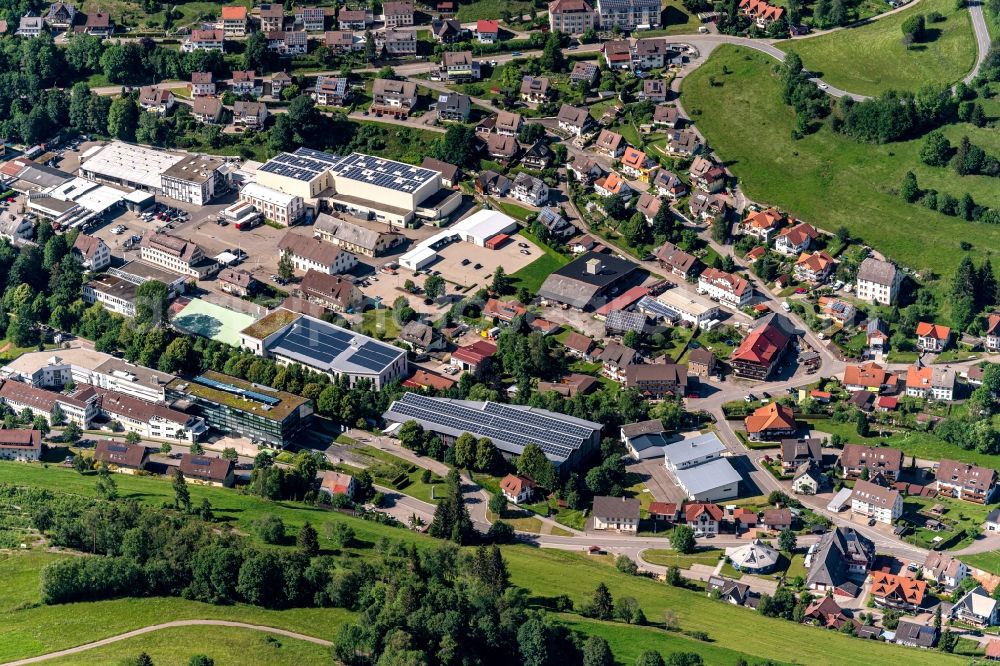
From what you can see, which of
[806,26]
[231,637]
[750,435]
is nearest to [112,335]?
[231,637]

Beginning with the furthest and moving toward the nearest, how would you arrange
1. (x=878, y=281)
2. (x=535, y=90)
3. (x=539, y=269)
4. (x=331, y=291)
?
(x=535, y=90) < (x=539, y=269) < (x=331, y=291) < (x=878, y=281)

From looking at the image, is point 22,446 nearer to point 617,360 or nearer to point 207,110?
point 617,360

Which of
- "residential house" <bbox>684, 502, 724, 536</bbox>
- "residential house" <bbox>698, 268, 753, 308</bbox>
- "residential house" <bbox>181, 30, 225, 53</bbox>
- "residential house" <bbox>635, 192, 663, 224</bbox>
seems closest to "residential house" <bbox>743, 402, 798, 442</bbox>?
"residential house" <bbox>684, 502, 724, 536</bbox>

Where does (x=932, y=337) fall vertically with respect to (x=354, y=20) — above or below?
below

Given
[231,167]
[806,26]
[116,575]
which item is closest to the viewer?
[116,575]

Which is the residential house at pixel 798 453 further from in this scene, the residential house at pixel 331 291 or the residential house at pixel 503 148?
the residential house at pixel 503 148

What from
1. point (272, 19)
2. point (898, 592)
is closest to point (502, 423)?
point (898, 592)

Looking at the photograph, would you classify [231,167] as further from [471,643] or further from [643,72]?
[471,643]
